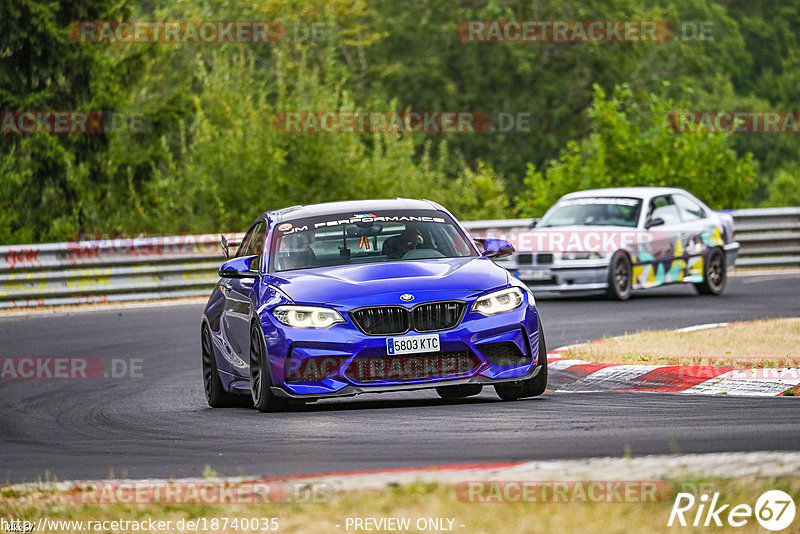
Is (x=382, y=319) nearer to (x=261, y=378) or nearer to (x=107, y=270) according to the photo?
(x=261, y=378)

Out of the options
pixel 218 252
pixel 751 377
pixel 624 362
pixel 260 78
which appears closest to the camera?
pixel 751 377

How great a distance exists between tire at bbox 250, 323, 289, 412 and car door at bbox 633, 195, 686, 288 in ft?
35.9

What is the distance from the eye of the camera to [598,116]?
101ft

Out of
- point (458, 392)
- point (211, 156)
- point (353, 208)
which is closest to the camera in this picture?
point (458, 392)

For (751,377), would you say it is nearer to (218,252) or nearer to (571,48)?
(218,252)

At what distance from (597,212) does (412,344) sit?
12.3m

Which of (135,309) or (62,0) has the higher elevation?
(62,0)

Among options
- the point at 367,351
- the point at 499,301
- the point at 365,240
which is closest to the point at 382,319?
the point at 367,351

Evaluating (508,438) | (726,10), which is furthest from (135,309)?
(726,10)

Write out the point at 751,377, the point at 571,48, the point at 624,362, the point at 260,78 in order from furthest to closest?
the point at 571,48, the point at 260,78, the point at 624,362, the point at 751,377

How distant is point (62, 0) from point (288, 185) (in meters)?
6.45

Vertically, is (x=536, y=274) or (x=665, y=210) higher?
(x=665, y=210)

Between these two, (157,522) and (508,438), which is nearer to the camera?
(157,522)

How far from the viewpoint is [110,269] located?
23406 mm
